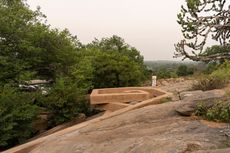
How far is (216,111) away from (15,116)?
8.77 meters

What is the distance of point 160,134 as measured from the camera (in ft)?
25.4

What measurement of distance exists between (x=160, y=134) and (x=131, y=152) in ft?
3.56

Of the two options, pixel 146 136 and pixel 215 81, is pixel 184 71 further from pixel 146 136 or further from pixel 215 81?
pixel 146 136

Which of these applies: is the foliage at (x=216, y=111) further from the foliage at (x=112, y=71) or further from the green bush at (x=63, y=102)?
the foliage at (x=112, y=71)

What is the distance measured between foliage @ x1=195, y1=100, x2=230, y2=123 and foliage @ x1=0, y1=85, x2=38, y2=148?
7.70 metres

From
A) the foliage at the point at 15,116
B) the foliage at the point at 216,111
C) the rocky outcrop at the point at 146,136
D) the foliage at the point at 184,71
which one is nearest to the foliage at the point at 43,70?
the foliage at the point at 15,116

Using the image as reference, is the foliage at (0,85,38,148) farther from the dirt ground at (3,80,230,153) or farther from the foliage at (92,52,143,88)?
the foliage at (92,52,143,88)

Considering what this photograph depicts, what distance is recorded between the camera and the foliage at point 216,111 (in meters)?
8.12

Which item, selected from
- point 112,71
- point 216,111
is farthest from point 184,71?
point 216,111

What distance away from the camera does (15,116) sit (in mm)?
14414

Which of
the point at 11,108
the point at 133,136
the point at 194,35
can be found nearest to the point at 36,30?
the point at 11,108

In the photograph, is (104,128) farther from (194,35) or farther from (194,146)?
(194,35)

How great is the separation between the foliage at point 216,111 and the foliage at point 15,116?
303 inches

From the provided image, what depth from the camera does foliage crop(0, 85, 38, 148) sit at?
13.8 m
